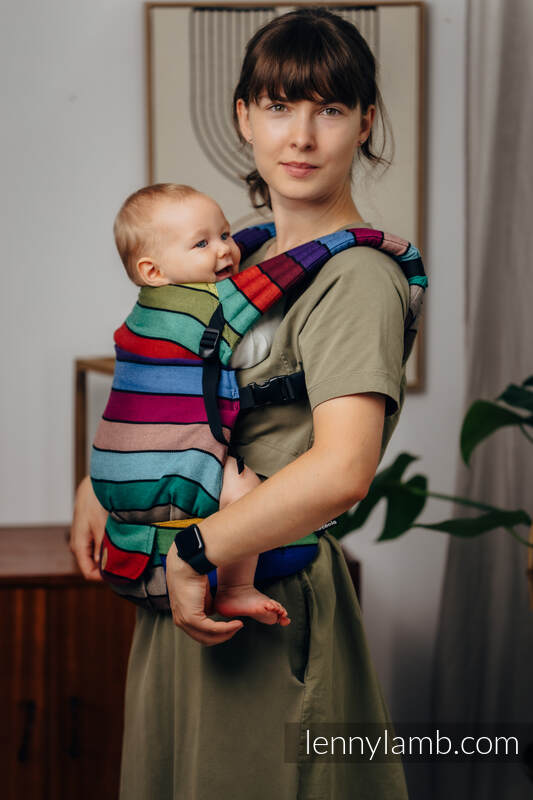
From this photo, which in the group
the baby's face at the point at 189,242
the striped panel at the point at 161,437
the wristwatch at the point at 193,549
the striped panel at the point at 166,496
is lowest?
the wristwatch at the point at 193,549

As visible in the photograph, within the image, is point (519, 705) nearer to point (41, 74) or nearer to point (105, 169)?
point (105, 169)

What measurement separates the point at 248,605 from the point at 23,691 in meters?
1.15

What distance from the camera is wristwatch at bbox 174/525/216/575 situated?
84 centimetres

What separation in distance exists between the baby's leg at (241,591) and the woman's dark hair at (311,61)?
1.43 ft

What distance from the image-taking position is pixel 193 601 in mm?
866

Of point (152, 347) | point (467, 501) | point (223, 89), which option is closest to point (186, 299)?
point (152, 347)

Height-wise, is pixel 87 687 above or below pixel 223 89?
below

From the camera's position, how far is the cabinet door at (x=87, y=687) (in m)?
1.84

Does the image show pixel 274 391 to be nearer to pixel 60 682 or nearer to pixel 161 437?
pixel 161 437

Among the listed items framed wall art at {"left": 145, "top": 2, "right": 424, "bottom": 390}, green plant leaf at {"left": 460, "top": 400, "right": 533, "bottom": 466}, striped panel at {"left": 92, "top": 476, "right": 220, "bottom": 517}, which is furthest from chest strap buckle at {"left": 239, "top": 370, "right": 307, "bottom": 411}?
framed wall art at {"left": 145, "top": 2, "right": 424, "bottom": 390}

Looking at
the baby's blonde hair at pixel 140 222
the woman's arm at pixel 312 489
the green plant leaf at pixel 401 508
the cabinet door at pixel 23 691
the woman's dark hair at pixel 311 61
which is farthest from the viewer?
the green plant leaf at pixel 401 508

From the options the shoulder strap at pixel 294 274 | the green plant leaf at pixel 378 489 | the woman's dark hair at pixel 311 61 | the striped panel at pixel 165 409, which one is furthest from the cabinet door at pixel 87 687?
the woman's dark hair at pixel 311 61

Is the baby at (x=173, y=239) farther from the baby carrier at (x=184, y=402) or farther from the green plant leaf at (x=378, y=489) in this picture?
the green plant leaf at (x=378, y=489)

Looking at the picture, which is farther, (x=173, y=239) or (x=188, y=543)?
(x=173, y=239)
